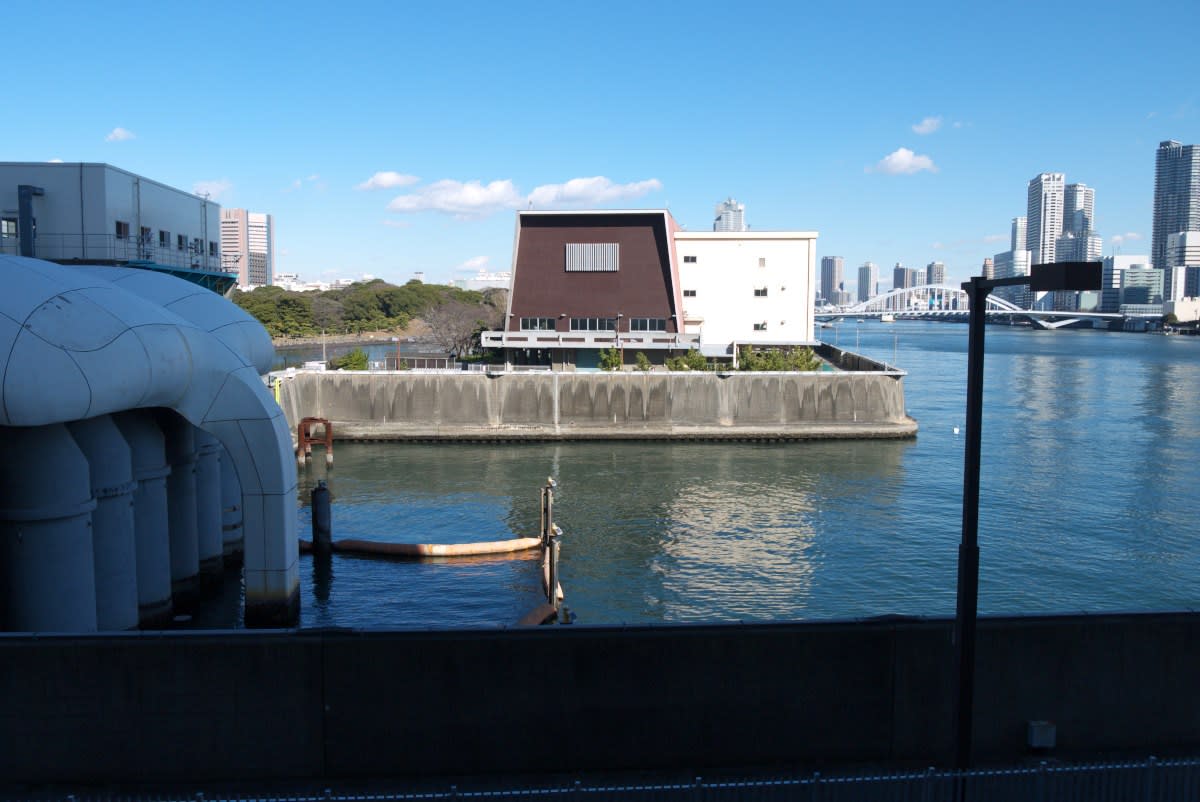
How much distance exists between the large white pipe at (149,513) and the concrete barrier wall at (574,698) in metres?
9.36

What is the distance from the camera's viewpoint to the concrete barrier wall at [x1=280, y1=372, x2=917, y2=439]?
181 feet

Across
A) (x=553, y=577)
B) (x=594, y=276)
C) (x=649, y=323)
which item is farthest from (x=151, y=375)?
(x=649, y=323)

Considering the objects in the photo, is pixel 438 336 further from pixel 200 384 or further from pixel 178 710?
pixel 178 710

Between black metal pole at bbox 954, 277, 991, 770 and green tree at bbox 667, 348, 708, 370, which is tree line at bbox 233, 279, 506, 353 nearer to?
green tree at bbox 667, 348, 708, 370

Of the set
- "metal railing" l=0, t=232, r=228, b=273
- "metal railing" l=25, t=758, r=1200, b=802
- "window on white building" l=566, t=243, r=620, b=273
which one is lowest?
"metal railing" l=25, t=758, r=1200, b=802

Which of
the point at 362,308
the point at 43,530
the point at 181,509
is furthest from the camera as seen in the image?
the point at 362,308

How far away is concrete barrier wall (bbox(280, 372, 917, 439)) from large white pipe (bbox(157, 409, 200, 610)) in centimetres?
3163

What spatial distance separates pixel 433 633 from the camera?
11.5 metres

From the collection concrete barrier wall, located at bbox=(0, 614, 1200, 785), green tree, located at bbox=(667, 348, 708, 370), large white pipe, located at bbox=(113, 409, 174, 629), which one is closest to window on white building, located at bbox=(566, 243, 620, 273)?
green tree, located at bbox=(667, 348, 708, 370)

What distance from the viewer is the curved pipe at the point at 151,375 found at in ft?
46.1

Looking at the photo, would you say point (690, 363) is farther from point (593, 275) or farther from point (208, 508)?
point (208, 508)

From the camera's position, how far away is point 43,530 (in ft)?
52.2

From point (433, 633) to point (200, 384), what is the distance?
956cm

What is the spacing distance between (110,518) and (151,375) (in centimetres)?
323
